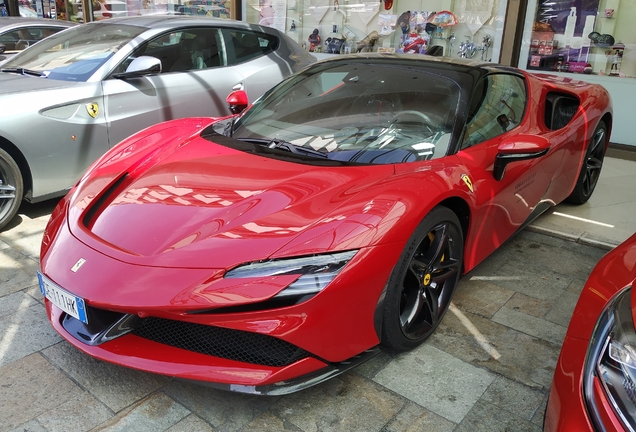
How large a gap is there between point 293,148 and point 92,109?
6.31 ft

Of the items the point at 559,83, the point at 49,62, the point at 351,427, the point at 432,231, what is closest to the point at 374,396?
the point at 351,427

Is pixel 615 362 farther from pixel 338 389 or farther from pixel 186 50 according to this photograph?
pixel 186 50

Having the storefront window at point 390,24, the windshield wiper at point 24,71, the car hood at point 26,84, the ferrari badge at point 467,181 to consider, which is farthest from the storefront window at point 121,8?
the ferrari badge at point 467,181

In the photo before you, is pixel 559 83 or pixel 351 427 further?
pixel 559 83

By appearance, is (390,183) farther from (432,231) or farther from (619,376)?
(619,376)

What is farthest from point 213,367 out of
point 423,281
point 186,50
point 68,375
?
point 186,50

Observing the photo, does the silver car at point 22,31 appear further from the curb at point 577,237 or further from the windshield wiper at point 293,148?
the curb at point 577,237

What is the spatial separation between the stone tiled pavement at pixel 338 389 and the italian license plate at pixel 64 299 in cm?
34

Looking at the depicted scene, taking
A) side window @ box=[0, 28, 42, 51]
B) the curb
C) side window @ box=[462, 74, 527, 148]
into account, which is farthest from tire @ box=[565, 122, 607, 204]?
side window @ box=[0, 28, 42, 51]

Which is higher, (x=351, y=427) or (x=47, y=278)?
(x=47, y=278)

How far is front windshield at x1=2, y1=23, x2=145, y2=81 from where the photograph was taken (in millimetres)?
4086

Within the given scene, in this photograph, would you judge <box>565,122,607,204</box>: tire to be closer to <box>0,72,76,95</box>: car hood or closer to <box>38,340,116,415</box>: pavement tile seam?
<box>38,340,116,415</box>: pavement tile seam

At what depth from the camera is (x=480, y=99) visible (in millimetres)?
2934

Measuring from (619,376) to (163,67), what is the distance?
13.3 ft
